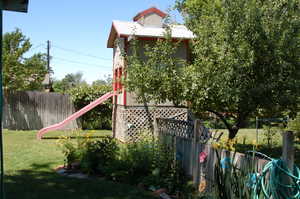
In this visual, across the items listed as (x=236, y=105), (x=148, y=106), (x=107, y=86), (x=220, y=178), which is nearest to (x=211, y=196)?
(x=220, y=178)

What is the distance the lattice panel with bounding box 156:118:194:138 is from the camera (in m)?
6.90

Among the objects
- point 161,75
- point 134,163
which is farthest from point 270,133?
point 134,163

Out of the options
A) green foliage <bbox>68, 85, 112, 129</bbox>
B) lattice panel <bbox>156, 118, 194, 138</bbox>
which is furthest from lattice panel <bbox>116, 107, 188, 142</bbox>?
green foliage <bbox>68, 85, 112, 129</bbox>

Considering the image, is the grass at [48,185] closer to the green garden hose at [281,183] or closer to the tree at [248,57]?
the green garden hose at [281,183]

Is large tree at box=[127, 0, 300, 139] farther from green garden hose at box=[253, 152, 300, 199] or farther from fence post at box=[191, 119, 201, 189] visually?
green garden hose at box=[253, 152, 300, 199]

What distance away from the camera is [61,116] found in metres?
→ 16.2

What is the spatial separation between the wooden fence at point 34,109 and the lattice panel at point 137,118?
5230 mm

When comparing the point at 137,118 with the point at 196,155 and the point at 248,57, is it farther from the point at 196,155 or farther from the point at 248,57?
the point at 196,155

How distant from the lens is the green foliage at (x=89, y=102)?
52.2ft

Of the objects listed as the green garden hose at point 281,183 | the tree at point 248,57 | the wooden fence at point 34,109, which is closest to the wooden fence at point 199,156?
the green garden hose at point 281,183

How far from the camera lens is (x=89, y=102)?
1609 cm

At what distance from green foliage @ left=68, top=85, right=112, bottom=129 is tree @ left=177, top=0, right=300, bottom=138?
9.38 metres

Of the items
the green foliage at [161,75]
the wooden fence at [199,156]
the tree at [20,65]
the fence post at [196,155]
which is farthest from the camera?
the tree at [20,65]

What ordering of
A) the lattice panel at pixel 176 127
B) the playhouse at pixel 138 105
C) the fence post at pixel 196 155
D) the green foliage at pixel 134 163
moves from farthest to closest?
the playhouse at pixel 138 105 → the lattice panel at pixel 176 127 → the green foliage at pixel 134 163 → the fence post at pixel 196 155
